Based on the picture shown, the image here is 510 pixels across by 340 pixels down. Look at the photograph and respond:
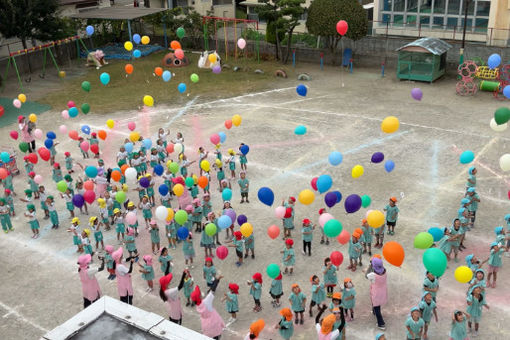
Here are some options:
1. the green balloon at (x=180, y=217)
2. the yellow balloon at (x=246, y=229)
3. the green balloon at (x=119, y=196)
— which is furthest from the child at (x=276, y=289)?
the green balloon at (x=119, y=196)

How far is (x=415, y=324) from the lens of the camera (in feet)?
29.3

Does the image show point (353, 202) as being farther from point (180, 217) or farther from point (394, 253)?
point (180, 217)

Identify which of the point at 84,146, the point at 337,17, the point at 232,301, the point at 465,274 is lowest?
the point at 232,301

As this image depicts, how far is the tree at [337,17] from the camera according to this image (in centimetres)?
2567

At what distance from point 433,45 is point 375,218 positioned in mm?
14885

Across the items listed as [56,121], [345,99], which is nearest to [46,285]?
[56,121]

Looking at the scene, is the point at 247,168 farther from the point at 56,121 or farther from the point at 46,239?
the point at 56,121

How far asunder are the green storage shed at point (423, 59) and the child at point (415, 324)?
1652 cm

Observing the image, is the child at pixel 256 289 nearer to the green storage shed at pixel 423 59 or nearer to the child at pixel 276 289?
the child at pixel 276 289

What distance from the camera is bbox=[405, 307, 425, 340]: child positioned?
29.2 feet

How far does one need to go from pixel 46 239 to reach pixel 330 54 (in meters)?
18.5

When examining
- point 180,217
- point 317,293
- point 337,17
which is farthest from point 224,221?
point 337,17

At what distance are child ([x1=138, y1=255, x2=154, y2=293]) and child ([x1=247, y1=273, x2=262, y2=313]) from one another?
2097 mm

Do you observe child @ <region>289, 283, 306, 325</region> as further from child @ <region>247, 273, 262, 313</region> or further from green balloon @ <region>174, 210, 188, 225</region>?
green balloon @ <region>174, 210, 188, 225</region>
